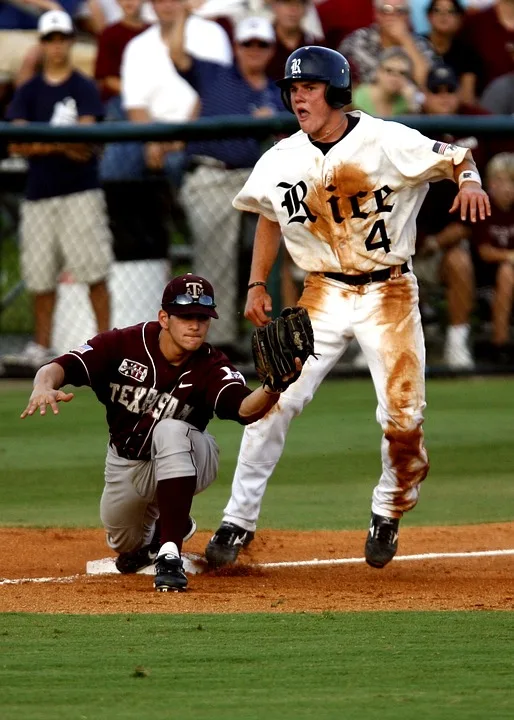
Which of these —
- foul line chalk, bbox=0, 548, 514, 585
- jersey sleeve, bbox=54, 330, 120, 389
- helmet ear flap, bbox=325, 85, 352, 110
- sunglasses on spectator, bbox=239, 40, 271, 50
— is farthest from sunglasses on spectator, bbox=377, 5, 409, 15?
jersey sleeve, bbox=54, 330, 120, 389

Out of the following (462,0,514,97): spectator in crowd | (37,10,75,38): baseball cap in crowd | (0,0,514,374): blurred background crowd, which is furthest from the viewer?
(462,0,514,97): spectator in crowd

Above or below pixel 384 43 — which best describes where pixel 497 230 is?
below

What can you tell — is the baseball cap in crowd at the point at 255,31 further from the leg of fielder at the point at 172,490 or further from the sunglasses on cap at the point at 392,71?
the leg of fielder at the point at 172,490

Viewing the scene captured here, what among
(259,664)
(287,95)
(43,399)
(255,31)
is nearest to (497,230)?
(255,31)

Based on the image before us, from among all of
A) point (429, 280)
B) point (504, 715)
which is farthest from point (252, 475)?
point (429, 280)

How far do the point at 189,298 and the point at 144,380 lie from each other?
0.40 meters

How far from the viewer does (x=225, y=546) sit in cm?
621

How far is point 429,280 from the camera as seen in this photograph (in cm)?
1190

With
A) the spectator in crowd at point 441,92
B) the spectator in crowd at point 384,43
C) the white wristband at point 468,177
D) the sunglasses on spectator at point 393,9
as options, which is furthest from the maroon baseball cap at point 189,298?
the sunglasses on spectator at point 393,9

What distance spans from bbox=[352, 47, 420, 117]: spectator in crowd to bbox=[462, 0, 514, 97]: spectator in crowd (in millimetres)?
1188

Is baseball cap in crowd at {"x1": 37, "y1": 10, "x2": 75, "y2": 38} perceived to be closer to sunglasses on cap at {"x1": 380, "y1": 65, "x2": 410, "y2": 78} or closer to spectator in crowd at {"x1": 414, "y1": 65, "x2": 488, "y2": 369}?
sunglasses on cap at {"x1": 380, "y1": 65, "x2": 410, "y2": 78}

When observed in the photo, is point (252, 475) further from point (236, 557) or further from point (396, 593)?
point (396, 593)

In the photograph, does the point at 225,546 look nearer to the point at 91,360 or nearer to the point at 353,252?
the point at 91,360

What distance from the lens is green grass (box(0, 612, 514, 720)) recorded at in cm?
384
